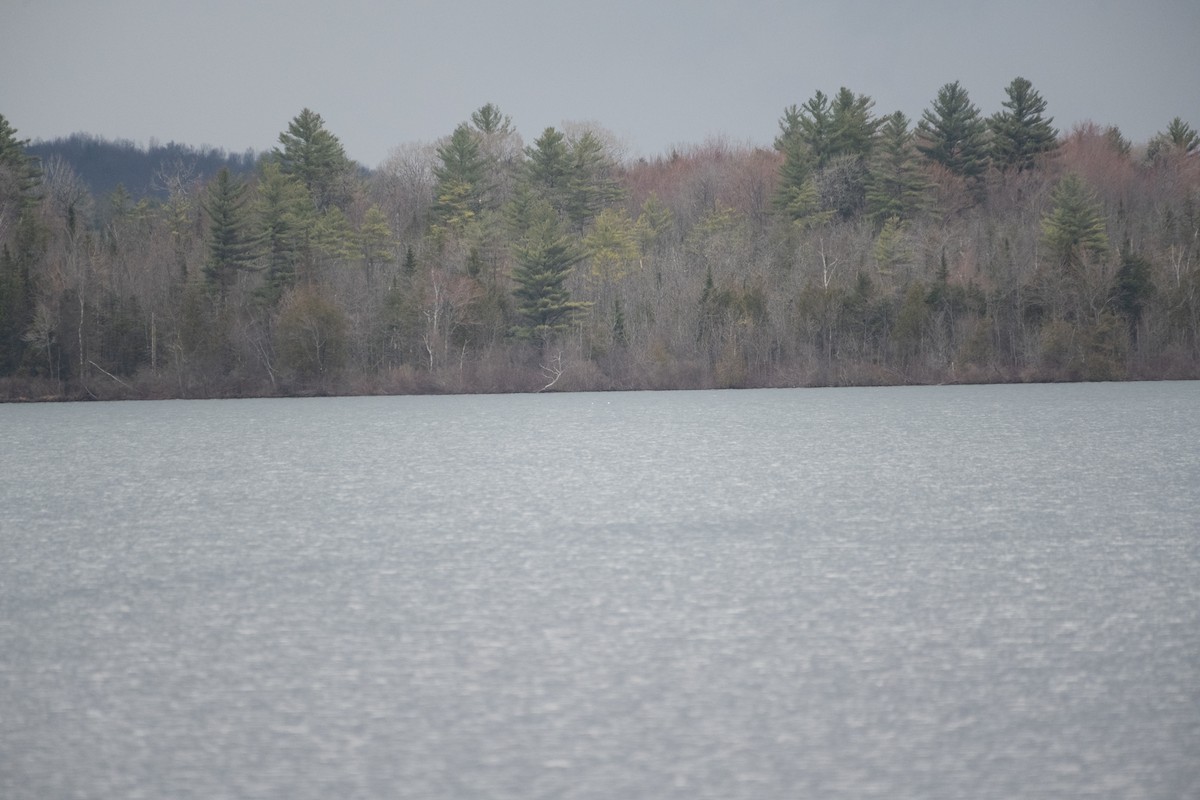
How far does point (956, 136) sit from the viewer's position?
84.1 metres

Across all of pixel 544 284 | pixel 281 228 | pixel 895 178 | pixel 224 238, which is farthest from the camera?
pixel 895 178

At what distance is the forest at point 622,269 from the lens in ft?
216

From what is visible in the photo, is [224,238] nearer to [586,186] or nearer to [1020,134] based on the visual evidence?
[586,186]

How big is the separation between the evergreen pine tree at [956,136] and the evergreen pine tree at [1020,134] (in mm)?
1070

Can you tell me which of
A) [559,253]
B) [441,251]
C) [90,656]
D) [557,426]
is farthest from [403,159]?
[90,656]

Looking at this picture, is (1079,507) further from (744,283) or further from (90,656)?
(744,283)

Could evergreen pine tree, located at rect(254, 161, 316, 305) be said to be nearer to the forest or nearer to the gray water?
the forest

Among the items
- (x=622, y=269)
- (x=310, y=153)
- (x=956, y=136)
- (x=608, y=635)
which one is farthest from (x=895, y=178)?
(x=608, y=635)

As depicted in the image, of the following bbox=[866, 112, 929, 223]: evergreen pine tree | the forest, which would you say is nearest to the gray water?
the forest

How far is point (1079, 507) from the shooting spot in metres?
13.9

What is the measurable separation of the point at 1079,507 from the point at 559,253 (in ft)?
190

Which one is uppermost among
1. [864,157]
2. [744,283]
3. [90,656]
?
[864,157]

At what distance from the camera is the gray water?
5.17 metres

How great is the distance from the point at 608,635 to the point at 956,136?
272 ft
